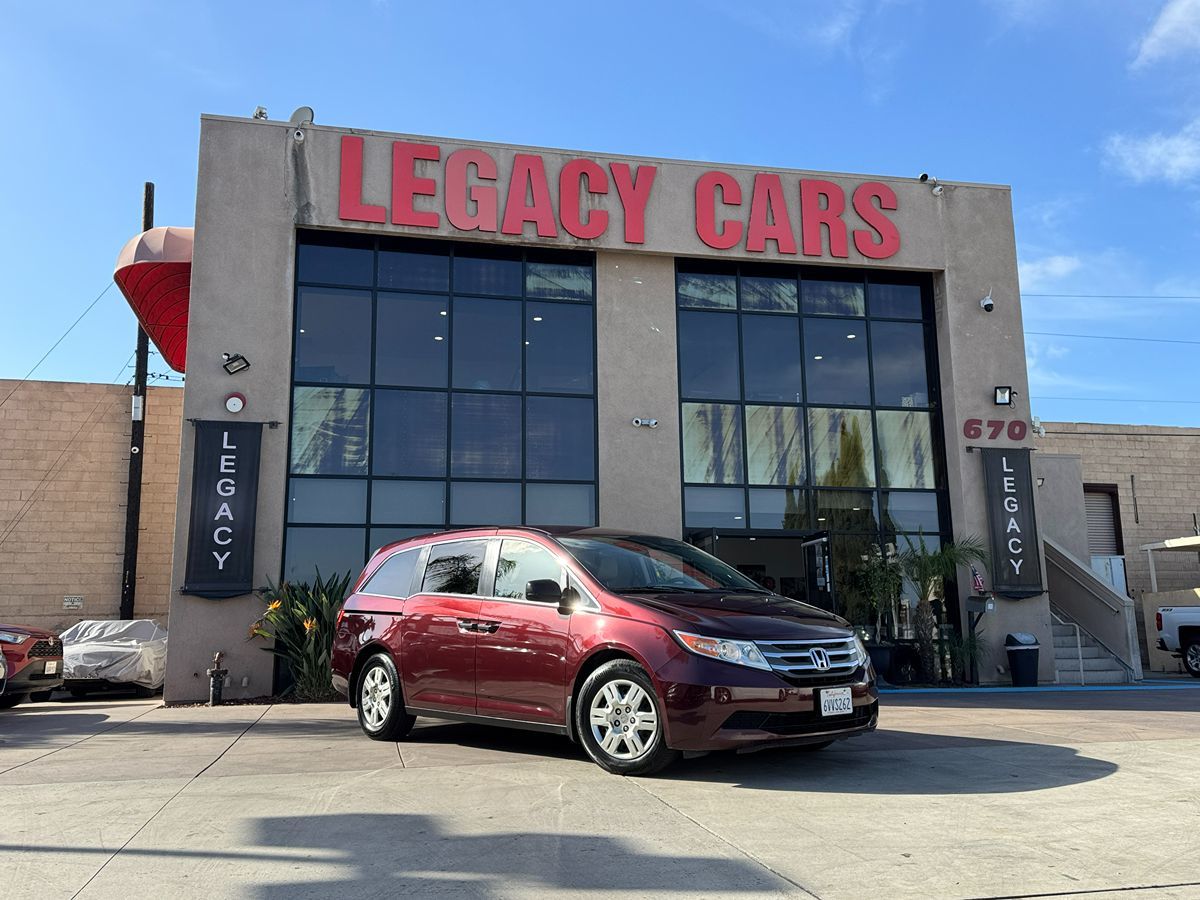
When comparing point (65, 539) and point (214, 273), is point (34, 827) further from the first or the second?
point (65, 539)

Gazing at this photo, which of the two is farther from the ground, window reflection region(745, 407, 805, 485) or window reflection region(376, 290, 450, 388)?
window reflection region(376, 290, 450, 388)

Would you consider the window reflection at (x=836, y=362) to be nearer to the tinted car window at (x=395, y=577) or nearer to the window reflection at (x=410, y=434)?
the window reflection at (x=410, y=434)

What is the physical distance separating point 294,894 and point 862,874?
220 cm

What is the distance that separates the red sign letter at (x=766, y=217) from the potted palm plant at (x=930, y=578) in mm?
5139

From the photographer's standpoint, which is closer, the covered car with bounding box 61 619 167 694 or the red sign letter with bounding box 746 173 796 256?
the covered car with bounding box 61 619 167 694

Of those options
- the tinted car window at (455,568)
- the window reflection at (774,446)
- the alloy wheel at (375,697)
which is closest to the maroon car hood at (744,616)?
the tinted car window at (455,568)

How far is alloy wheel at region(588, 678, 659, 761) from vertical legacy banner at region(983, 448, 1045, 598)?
1054 cm

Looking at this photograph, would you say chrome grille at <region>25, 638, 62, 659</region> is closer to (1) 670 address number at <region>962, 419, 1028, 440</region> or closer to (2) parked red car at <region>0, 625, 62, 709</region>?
(2) parked red car at <region>0, 625, 62, 709</region>

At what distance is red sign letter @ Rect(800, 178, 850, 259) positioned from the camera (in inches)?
602

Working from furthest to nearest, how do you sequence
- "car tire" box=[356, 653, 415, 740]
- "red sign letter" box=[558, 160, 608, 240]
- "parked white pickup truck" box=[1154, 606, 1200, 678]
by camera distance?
1. "parked white pickup truck" box=[1154, 606, 1200, 678]
2. "red sign letter" box=[558, 160, 608, 240]
3. "car tire" box=[356, 653, 415, 740]

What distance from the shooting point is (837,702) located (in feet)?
19.6

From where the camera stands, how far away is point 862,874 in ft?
12.5

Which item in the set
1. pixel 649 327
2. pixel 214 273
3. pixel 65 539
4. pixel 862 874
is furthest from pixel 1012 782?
pixel 65 539

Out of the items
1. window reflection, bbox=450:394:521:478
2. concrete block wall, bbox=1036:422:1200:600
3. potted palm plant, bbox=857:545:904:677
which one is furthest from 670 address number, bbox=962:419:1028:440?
concrete block wall, bbox=1036:422:1200:600
